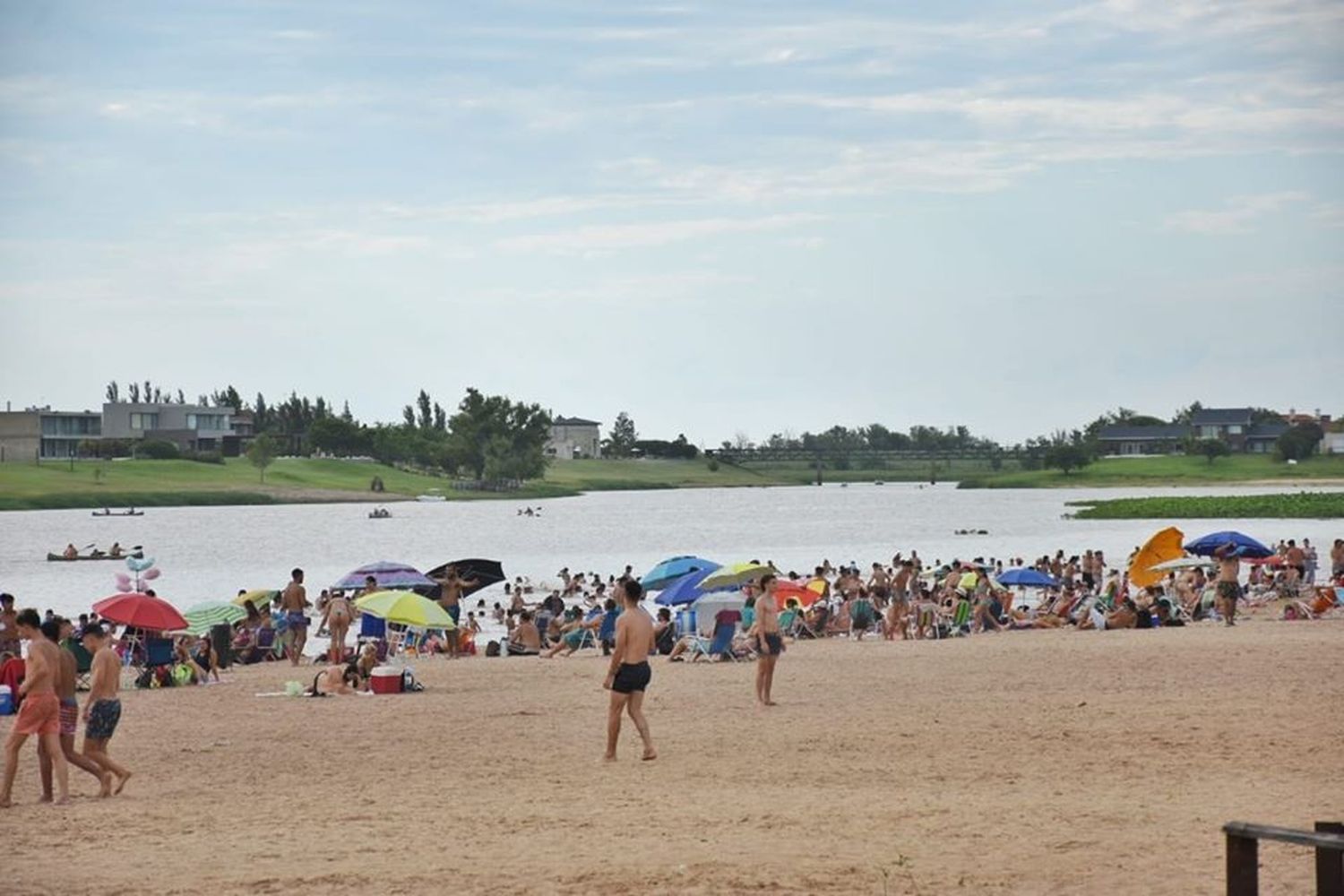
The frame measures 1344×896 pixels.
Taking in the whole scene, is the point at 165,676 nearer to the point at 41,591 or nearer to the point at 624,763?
the point at 624,763

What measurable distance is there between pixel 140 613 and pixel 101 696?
294 inches

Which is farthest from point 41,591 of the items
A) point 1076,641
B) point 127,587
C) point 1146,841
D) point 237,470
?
point 237,470

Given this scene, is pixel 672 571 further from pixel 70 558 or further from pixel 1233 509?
pixel 1233 509

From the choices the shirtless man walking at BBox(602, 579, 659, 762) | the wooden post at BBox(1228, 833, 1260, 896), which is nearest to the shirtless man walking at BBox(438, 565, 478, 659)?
the shirtless man walking at BBox(602, 579, 659, 762)

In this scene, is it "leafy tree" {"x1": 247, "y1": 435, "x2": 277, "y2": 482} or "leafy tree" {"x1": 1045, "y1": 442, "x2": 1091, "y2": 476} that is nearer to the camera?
"leafy tree" {"x1": 247, "y1": 435, "x2": 277, "y2": 482}

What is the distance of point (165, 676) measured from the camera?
75.6 ft

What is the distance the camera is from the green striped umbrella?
25.7m

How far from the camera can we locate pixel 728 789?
13383 millimetres

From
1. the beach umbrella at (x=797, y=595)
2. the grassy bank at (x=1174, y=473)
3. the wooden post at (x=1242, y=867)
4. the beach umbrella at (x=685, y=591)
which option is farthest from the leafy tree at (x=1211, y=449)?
the wooden post at (x=1242, y=867)

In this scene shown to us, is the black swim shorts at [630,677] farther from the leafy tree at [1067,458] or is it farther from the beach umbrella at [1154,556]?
the leafy tree at [1067,458]

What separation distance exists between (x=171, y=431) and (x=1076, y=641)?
5515 inches

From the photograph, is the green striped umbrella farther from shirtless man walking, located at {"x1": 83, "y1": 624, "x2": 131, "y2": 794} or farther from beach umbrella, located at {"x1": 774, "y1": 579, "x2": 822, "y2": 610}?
shirtless man walking, located at {"x1": 83, "y1": 624, "x2": 131, "y2": 794}

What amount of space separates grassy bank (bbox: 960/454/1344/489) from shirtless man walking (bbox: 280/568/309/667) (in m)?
113

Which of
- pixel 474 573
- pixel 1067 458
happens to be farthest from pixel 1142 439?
pixel 474 573
